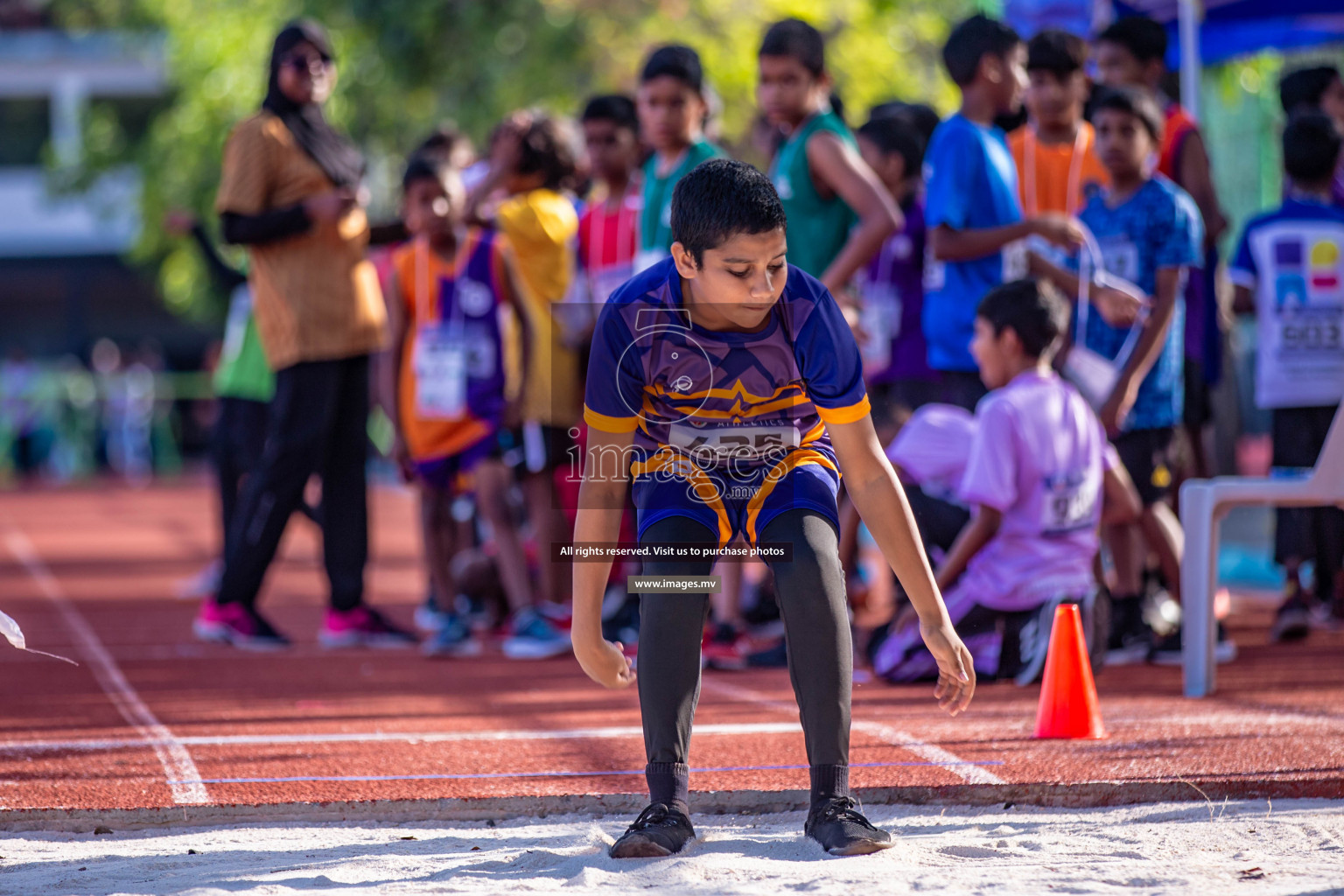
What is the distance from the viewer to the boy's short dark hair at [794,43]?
5938 millimetres

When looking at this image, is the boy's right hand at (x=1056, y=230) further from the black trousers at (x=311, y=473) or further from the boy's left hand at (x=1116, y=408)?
the black trousers at (x=311, y=473)

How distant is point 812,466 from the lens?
351cm

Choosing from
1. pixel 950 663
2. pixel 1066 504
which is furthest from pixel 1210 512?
pixel 950 663

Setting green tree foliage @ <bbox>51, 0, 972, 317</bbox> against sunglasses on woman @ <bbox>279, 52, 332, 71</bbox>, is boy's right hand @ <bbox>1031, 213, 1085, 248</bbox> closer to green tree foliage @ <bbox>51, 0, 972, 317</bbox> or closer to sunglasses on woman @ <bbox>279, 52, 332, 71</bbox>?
sunglasses on woman @ <bbox>279, 52, 332, 71</bbox>

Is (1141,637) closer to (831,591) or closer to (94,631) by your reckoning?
(831,591)

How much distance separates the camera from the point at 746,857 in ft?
10.8

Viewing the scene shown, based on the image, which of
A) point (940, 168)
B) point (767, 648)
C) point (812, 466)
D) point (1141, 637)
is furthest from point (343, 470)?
point (812, 466)

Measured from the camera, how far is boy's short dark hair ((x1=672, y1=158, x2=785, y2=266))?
129 inches

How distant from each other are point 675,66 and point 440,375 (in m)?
1.71

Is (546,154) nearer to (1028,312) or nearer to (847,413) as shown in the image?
(1028,312)

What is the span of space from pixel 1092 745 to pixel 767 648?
2.08 metres

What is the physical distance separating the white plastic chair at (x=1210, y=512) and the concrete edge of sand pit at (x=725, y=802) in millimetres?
1225

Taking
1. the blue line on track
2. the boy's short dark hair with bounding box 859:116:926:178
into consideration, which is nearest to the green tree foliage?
the boy's short dark hair with bounding box 859:116:926:178

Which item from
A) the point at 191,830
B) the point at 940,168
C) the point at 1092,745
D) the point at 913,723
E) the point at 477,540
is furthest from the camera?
the point at 477,540
